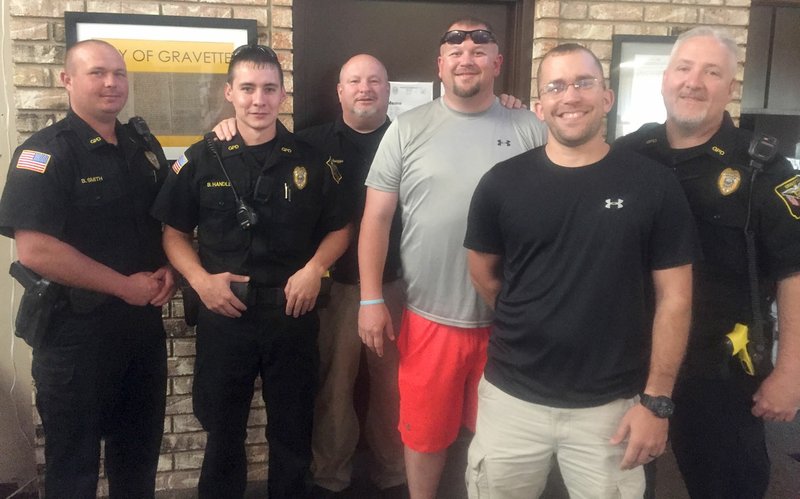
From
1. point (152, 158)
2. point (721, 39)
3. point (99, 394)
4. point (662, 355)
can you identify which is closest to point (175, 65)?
point (152, 158)

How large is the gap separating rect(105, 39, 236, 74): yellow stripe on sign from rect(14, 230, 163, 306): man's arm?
0.97 meters

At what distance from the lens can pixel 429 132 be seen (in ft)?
6.89

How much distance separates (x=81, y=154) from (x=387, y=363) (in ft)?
4.79

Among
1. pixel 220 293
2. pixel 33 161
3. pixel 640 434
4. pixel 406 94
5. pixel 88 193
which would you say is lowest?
pixel 640 434

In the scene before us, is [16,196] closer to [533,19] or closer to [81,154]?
[81,154]

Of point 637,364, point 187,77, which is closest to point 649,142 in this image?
point 637,364

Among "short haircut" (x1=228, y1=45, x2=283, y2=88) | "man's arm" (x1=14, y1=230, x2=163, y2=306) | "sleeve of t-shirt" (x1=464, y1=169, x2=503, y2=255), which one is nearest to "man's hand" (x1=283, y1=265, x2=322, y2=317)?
"man's arm" (x1=14, y1=230, x2=163, y2=306)

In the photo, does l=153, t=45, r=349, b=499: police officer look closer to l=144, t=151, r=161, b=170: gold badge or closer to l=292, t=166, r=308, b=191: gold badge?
l=292, t=166, r=308, b=191: gold badge

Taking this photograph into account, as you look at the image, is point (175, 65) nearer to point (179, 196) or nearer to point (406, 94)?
point (179, 196)

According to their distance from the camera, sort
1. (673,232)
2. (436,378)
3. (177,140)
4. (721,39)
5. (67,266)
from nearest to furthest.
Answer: (673,232)
(721,39)
(67,266)
(436,378)
(177,140)

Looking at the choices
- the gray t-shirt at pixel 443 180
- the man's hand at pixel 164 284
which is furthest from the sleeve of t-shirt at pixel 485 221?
the man's hand at pixel 164 284

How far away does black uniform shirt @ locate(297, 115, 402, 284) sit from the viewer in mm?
2395

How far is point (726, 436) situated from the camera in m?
1.78

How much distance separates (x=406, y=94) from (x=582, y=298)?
5.75 ft
